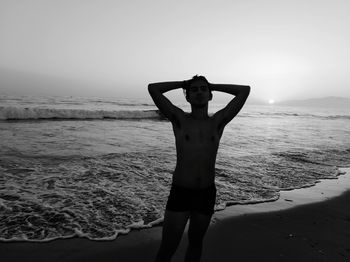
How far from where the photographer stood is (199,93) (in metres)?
3.29

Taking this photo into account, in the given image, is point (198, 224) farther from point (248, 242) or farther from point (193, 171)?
point (248, 242)

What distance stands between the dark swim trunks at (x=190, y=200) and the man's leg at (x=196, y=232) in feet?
0.21

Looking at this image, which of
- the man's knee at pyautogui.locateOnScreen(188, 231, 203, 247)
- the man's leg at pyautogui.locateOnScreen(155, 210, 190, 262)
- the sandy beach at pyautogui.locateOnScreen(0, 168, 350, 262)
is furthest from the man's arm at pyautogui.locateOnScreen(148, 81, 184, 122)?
the sandy beach at pyautogui.locateOnScreen(0, 168, 350, 262)

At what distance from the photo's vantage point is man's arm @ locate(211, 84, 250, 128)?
11.4 ft

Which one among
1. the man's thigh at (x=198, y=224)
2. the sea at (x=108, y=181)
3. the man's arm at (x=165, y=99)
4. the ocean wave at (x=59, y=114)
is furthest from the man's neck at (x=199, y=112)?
the ocean wave at (x=59, y=114)

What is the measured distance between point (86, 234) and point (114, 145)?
914cm

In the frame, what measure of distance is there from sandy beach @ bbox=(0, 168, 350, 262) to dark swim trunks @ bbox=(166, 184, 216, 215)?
1.28 metres

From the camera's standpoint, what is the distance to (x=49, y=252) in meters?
4.03

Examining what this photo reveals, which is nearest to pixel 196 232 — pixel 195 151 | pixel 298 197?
pixel 195 151

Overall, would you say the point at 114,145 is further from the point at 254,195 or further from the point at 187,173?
the point at 187,173

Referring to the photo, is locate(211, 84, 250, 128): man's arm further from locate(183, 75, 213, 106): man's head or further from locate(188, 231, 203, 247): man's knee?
locate(188, 231, 203, 247): man's knee

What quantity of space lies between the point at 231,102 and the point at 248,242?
2.41 metres

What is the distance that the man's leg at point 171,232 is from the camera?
9.93 ft

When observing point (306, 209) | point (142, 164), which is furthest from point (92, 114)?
point (306, 209)
